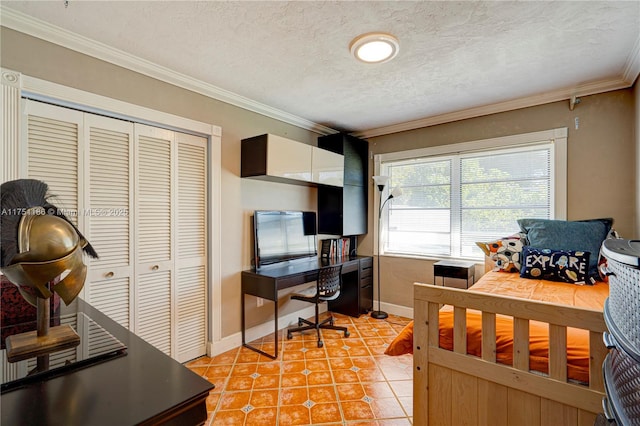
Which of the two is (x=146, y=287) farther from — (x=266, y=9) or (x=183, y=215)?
(x=266, y=9)

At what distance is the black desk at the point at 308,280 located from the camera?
2773 millimetres

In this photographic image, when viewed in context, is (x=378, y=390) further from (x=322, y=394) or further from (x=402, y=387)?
(x=322, y=394)

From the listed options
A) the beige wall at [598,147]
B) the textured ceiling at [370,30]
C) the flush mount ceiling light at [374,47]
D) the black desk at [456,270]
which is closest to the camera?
the textured ceiling at [370,30]

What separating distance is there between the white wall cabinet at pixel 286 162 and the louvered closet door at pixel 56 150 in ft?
4.36

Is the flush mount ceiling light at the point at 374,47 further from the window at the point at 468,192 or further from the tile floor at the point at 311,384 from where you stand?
the tile floor at the point at 311,384

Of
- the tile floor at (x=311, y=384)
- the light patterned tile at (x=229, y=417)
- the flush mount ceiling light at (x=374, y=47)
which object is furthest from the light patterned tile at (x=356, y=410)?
the flush mount ceiling light at (x=374, y=47)

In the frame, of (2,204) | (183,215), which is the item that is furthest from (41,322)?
(183,215)

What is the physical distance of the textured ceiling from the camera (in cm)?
168

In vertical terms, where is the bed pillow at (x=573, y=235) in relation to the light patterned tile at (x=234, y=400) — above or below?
above

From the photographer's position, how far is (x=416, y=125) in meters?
3.71

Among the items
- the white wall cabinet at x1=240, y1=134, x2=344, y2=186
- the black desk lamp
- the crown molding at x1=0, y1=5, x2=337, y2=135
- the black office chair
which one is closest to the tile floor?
the black office chair

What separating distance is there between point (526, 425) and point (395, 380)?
3.88 feet

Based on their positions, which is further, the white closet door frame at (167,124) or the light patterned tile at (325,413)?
the light patterned tile at (325,413)

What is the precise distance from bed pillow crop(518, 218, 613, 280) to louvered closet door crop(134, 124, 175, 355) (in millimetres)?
3245
